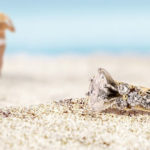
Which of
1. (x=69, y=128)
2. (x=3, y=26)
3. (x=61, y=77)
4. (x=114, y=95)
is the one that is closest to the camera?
(x=69, y=128)

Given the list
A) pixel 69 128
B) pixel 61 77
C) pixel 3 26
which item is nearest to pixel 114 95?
pixel 69 128

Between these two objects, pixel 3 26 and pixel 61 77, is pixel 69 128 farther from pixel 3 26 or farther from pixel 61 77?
pixel 61 77

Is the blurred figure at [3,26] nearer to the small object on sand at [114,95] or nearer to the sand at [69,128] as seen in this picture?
Result: the sand at [69,128]

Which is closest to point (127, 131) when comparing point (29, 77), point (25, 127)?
point (25, 127)

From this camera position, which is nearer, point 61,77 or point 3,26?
point 3,26

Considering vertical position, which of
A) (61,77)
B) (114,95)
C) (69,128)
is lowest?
(69,128)

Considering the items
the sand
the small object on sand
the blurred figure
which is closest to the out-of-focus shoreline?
the blurred figure

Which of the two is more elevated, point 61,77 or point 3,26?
point 3,26

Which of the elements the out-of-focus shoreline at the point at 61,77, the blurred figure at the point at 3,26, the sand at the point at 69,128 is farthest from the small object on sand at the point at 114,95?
the blurred figure at the point at 3,26

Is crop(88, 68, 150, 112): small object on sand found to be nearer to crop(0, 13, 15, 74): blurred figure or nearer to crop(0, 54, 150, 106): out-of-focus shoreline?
crop(0, 54, 150, 106): out-of-focus shoreline

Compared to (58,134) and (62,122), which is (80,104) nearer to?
(62,122)
